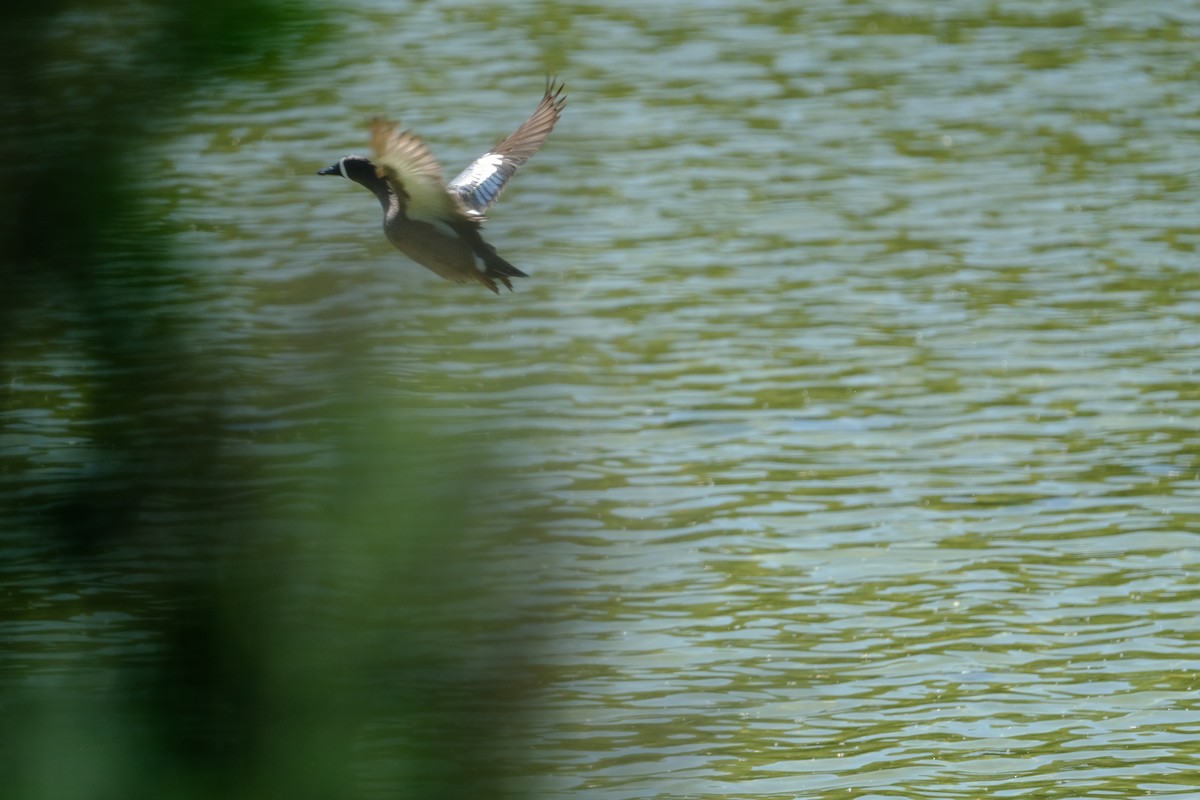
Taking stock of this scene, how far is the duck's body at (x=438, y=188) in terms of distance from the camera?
1590 millimetres

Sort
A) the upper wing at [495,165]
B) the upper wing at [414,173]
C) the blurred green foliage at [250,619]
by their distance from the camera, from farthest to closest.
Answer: the upper wing at [495,165]
the upper wing at [414,173]
the blurred green foliage at [250,619]

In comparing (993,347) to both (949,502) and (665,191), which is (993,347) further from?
(665,191)

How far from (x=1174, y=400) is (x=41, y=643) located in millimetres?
8836

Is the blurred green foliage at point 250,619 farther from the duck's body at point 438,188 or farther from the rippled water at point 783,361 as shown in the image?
the duck's body at point 438,188

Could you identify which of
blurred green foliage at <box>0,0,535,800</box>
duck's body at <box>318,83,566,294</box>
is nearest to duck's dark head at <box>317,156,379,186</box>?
duck's body at <box>318,83,566,294</box>

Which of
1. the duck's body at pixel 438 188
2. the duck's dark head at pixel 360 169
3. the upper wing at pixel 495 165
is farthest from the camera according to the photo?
the upper wing at pixel 495 165

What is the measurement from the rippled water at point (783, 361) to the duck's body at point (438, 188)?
0.37 feet

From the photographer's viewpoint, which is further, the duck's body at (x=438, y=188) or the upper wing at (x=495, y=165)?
the upper wing at (x=495, y=165)

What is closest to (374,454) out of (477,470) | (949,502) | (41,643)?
(477,470)

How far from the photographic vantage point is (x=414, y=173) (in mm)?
3805

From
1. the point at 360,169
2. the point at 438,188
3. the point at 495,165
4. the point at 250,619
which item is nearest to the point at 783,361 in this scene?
the point at 495,165

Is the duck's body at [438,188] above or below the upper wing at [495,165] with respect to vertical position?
above

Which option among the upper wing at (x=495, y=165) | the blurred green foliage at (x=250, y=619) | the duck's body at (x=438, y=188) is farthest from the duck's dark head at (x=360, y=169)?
the blurred green foliage at (x=250, y=619)

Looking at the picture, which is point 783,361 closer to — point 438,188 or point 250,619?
point 438,188
